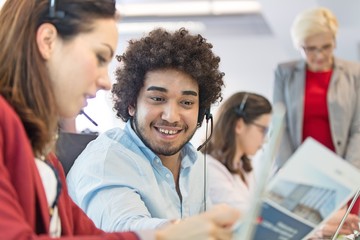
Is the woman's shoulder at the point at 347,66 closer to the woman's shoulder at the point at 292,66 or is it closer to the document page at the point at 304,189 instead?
the woman's shoulder at the point at 292,66

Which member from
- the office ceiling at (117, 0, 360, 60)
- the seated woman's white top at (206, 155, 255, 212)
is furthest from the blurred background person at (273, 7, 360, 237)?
the office ceiling at (117, 0, 360, 60)

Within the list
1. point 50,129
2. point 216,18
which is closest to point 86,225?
point 50,129

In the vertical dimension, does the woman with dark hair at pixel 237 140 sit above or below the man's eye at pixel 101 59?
below

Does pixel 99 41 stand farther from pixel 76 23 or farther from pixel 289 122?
pixel 289 122

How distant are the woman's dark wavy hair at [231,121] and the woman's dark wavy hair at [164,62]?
0.87 m

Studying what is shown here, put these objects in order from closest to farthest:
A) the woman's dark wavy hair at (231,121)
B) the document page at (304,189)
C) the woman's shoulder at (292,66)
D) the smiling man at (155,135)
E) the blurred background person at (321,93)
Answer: the document page at (304,189), the smiling man at (155,135), the woman's dark wavy hair at (231,121), the blurred background person at (321,93), the woman's shoulder at (292,66)

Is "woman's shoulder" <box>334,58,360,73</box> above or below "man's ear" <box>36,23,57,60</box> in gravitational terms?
above

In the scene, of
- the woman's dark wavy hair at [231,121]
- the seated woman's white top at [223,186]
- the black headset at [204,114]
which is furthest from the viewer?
the woman's dark wavy hair at [231,121]

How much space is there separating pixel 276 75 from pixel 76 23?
2.25 meters

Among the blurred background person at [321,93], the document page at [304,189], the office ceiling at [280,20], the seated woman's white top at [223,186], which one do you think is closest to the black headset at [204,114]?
the seated woman's white top at [223,186]

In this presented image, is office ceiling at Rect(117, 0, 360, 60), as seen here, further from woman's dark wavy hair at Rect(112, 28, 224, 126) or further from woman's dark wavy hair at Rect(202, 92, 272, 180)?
woman's dark wavy hair at Rect(112, 28, 224, 126)

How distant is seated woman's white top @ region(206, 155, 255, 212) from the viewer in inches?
97.7

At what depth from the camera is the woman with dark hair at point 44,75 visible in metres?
0.92

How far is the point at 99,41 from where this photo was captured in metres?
1.02
